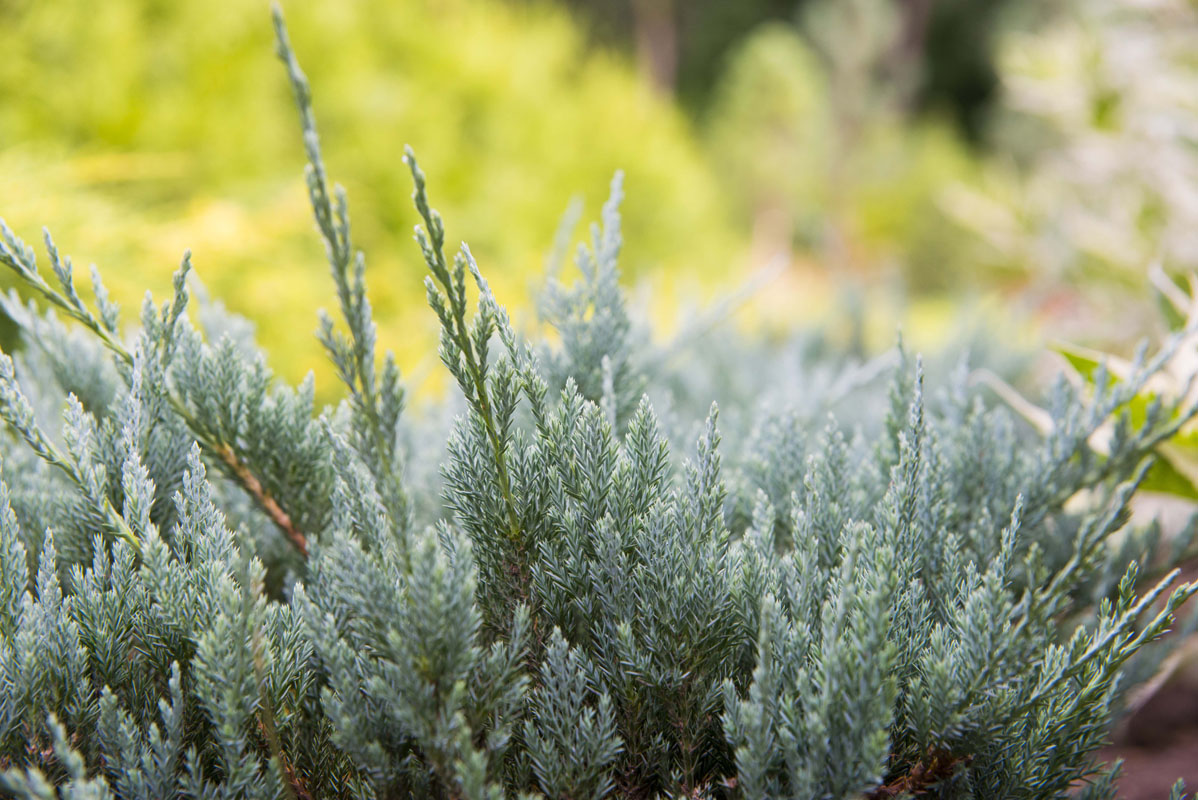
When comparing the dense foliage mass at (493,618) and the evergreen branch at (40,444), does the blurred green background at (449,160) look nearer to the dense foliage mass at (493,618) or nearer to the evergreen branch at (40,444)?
the dense foliage mass at (493,618)

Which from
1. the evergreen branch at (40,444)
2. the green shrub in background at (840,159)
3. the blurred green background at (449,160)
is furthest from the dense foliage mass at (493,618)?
the green shrub in background at (840,159)

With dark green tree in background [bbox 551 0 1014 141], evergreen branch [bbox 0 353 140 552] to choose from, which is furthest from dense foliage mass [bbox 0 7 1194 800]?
dark green tree in background [bbox 551 0 1014 141]

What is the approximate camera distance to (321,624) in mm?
867

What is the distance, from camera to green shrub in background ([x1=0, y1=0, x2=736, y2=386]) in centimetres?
252

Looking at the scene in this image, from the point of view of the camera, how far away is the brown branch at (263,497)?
1117mm

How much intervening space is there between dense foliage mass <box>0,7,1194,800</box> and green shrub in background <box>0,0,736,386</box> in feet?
4.09

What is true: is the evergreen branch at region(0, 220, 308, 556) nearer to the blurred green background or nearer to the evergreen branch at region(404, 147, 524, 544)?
the evergreen branch at region(404, 147, 524, 544)

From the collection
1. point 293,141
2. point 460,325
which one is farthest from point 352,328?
point 293,141

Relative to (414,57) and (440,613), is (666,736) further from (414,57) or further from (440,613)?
(414,57)

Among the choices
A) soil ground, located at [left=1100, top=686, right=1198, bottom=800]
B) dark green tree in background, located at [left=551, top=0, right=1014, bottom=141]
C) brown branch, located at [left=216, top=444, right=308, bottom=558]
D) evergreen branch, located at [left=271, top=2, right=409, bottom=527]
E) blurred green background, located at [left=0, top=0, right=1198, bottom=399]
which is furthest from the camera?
dark green tree in background, located at [left=551, top=0, right=1014, bottom=141]

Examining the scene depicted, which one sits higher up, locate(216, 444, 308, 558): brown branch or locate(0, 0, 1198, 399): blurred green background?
locate(0, 0, 1198, 399): blurred green background

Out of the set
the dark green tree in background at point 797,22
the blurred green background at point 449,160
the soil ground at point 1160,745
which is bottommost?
the soil ground at point 1160,745

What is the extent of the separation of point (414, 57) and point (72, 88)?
2.00 m

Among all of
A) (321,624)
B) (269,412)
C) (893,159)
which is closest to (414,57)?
(269,412)
